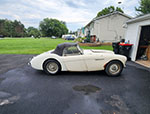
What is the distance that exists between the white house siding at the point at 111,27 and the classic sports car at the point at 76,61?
12.4 meters

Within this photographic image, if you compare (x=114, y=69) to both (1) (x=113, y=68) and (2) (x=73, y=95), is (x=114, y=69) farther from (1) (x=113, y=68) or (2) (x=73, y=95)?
(2) (x=73, y=95)

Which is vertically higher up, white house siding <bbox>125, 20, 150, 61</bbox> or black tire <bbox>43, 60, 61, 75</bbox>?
white house siding <bbox>125, 20, 150, 61</bbox>

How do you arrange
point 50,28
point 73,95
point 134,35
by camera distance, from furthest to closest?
point 50,28 < point 134,35 < point 73,95

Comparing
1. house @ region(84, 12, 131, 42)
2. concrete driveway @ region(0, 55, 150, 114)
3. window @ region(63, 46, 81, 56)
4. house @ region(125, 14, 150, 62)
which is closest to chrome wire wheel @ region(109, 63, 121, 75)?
concrete driveway @ region(0, 55, 150, 114)

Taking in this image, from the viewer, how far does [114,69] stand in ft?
10.7

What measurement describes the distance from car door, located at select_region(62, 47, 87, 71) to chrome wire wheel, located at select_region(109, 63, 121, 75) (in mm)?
977

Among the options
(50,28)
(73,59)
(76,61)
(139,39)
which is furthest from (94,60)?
(50,28)

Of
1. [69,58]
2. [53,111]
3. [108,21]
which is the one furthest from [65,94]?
[108,21]

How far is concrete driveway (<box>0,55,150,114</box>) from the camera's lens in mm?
1768

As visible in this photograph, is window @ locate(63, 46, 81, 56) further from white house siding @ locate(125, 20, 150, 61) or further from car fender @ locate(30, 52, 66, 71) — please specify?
white house siding @ locate(125, 20, 150, 61)

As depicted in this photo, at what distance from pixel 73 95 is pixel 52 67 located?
1.50 meters

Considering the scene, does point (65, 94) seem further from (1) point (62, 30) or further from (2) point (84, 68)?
(1) point (62, 30)

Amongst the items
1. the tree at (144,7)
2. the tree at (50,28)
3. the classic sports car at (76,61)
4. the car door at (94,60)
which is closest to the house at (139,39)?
the classic sports car at (76,61)

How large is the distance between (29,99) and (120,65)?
10.2 feet
